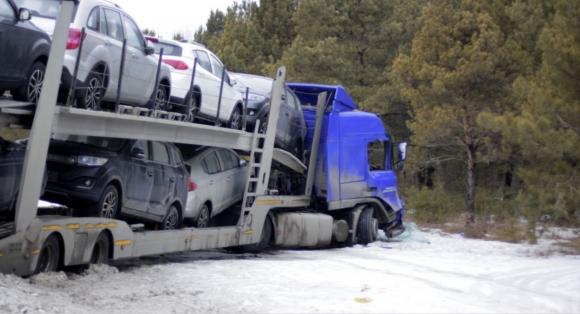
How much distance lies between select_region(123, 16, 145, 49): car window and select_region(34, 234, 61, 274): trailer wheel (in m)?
3.27

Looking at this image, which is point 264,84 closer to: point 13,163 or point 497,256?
point 497,256

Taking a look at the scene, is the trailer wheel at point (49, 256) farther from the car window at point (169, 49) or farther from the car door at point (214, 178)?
the car window at point (169, 49)

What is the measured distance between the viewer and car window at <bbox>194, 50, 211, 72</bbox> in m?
14.2

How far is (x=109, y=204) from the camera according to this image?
10938 mm

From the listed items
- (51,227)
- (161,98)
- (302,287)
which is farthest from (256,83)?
(51,227)

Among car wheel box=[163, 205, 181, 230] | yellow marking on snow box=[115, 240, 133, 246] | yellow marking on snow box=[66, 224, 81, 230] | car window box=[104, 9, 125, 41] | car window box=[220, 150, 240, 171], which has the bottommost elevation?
yellow marking on snow box=[115, 240, 133, 246]

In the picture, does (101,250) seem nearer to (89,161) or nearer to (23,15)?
(89,161)

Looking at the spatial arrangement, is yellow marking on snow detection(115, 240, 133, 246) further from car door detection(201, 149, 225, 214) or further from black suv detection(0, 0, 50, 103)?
car door detection(201, 149, 225, 214)

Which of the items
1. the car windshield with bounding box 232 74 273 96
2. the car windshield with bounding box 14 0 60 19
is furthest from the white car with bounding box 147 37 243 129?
the car windshield with bounding box 14 0 60 19

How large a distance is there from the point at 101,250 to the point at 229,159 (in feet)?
15.6

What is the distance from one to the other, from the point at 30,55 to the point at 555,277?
375 inches

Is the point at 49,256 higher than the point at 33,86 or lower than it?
lower

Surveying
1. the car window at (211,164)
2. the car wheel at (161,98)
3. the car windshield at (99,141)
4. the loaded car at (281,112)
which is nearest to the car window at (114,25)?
the car wheel at (161,98)

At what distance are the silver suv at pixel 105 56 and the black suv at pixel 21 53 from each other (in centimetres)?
50
